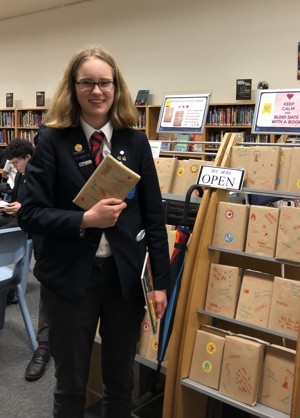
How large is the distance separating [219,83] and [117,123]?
5.06 m

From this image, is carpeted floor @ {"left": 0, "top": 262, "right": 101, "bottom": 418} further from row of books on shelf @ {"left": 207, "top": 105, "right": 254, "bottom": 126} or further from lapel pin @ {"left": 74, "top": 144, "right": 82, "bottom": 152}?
row of books on shelf @ {"left": 207, "top": 105, "right": 254, "bottom": 126}

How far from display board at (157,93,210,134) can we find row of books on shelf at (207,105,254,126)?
132 inches

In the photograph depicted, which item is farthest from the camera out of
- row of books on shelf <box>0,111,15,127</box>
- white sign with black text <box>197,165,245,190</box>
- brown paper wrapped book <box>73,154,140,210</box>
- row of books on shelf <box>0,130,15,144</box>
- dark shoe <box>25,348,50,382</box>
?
row of books on shelf <box>0,130,15,144</box>

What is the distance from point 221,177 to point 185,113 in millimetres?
835

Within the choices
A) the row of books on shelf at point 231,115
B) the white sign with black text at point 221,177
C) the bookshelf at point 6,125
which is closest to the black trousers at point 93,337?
the white sign with black text at point 221,177

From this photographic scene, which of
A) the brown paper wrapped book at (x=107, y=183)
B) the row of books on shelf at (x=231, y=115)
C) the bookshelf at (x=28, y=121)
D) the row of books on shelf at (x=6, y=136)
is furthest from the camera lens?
the row of books on shelf at (x=6, y=136)

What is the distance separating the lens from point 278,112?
7.04 feet

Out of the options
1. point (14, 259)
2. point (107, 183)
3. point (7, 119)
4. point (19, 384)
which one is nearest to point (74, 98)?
point (107, 183)

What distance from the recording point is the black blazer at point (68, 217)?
1302 mm

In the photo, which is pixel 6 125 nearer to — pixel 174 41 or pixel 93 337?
pixel 174 41

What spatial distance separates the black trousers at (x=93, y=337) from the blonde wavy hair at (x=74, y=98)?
46cm

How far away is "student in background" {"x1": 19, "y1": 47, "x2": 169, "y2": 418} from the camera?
131cm

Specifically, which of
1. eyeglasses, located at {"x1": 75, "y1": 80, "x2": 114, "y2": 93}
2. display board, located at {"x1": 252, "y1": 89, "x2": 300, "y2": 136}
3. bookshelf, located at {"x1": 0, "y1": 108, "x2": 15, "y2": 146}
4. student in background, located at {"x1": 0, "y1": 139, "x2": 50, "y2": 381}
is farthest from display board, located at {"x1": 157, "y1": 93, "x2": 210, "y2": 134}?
bookshelf, located at {"x1": 0, "y1": 108, "x2": 15, "y2": 146}

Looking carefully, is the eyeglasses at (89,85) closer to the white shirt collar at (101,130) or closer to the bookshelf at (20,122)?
the white shirt collar at (101,130)
